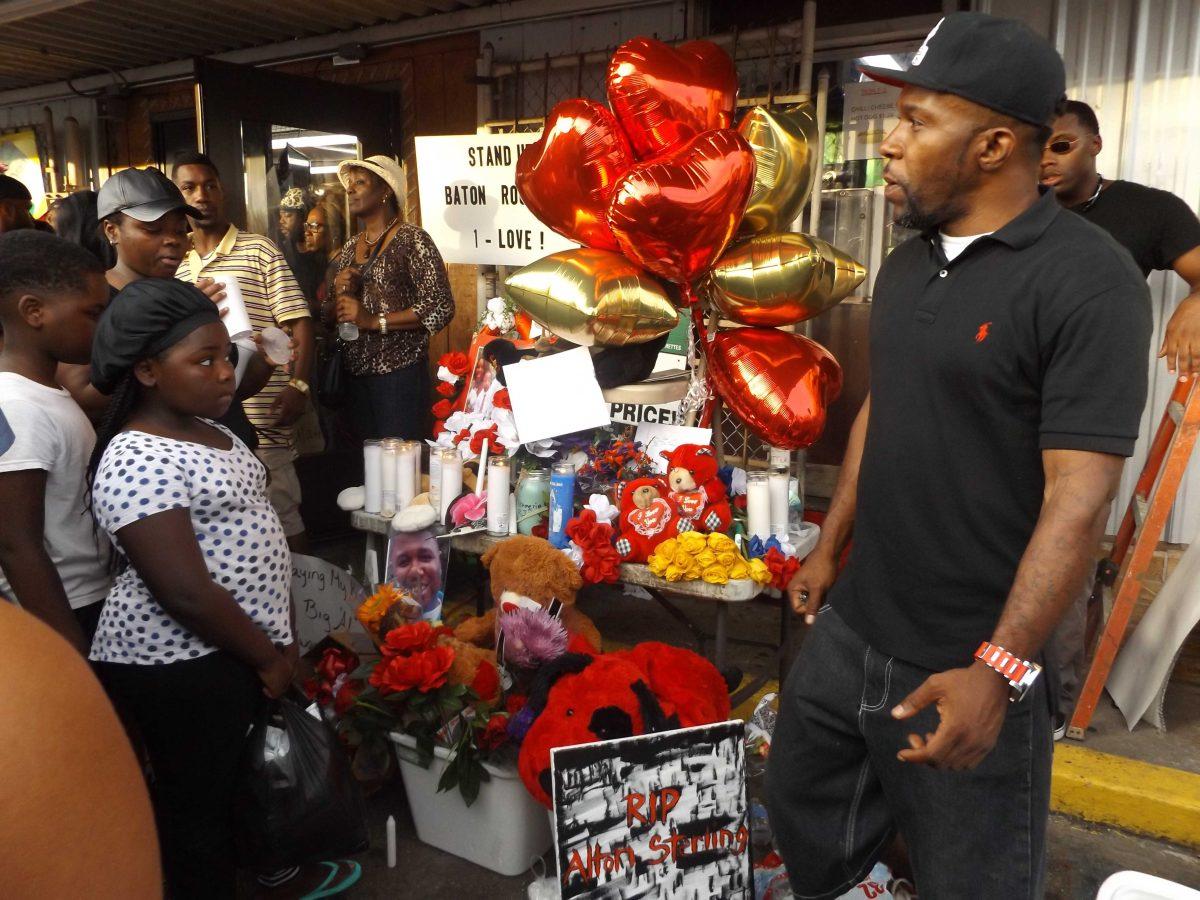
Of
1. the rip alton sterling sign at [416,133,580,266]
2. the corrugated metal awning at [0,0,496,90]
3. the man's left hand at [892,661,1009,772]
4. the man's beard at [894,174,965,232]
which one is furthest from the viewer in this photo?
the corrugated metal awning at [0,0,496,90]

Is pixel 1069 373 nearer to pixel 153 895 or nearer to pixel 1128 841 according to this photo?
pixel 153 895

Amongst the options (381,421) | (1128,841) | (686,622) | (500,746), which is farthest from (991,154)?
(381,421)

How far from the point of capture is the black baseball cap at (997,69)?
143 cm

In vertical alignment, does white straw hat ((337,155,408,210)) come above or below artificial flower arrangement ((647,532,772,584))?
above

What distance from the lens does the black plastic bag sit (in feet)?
6.92

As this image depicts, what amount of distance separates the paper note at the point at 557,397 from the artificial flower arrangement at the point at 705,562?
0.49 metres

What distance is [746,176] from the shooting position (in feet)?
8.10

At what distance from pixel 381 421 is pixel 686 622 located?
1.86m

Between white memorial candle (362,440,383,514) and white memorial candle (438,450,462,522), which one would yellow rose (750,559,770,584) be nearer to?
white memorial candle (438,450,462,522)

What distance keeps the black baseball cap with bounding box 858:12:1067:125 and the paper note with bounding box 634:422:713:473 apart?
1.58 m

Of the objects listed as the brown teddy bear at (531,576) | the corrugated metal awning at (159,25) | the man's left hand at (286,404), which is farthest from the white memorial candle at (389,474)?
the corrugated metal awning at (159,25)

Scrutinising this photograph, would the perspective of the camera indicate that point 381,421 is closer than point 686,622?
No

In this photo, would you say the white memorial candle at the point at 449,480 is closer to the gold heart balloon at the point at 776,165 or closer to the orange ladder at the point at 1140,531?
the gold heart balloon at the point at 776,165

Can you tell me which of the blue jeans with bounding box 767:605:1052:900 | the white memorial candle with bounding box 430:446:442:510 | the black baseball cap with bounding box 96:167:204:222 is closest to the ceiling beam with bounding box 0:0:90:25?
the black baseball cap with bounding box 96:167:204:222
